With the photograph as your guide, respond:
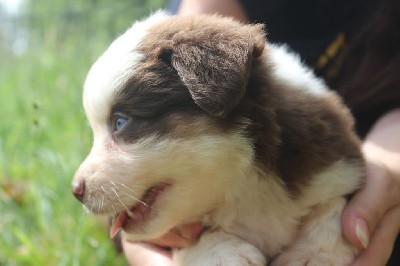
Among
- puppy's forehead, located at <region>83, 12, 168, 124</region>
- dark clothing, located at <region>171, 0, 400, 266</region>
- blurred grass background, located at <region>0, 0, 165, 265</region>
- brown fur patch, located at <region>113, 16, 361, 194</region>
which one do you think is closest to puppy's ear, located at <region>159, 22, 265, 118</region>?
brown fur patch, located at <region>113, 16, 361, 194</region>

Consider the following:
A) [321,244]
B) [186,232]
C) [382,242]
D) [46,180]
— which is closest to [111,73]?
[186,232]

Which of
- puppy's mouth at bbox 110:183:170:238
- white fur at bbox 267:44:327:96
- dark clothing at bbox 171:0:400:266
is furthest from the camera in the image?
dark clothing at bbox 171:0:400:266

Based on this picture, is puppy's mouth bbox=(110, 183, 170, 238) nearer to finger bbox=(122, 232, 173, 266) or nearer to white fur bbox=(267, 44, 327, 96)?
finger bbox=(122, 232, 173, 266)

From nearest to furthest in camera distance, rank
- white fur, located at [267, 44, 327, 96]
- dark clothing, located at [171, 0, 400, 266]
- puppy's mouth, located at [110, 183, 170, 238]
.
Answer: puppy's mouth, located at [110, 183, 170, 238] < white fur, located at [267, 44, 327, 96] < dark clothing, located at [171, 0, 400, 266]

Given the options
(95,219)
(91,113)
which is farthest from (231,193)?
(95,219)

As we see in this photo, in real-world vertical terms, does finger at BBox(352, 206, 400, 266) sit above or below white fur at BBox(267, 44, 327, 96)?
below

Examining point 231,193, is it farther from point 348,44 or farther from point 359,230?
point 348,44

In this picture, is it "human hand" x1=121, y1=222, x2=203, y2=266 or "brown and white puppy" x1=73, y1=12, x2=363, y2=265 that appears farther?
"human hand" x1=121, y1=222, x2=203, y2=266

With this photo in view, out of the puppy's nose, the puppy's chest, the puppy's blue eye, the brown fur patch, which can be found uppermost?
the brown fur patch
